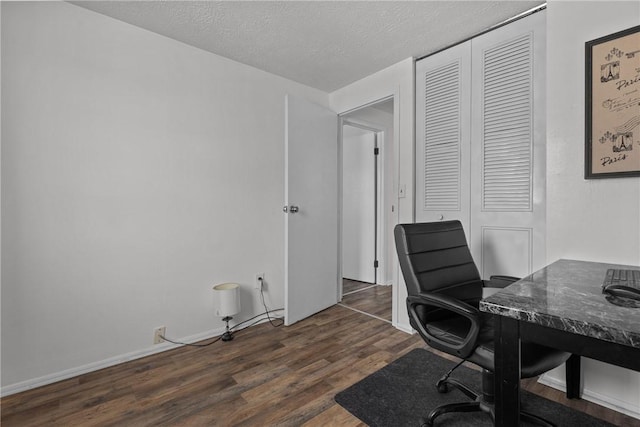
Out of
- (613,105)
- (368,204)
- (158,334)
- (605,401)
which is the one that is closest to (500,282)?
(605,401)

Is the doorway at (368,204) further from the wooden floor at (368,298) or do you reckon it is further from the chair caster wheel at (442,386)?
the chair caster wheel at (442,386)

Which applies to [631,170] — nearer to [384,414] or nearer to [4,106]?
[384,414]

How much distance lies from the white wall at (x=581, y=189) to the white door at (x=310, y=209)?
1.86 m

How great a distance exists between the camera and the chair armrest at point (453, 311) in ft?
3.81

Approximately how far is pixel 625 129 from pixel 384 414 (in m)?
1.94

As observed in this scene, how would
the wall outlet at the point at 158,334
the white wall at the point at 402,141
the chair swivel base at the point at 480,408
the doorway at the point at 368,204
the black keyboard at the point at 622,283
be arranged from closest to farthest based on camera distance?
the black keyboard at the point at 622,283 < the chair swivel base at the point at 480,408 < the wall outlet at the point at 158,334 < the white wall at the point at 402,141 < the doorway at the point at 368,204

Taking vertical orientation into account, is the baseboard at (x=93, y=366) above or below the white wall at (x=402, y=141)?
below

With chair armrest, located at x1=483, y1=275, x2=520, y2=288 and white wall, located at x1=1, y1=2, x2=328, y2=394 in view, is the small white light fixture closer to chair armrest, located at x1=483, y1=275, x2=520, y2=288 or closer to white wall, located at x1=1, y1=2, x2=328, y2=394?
white wall, located at x1=1, y1=2, x2=328, y2=394

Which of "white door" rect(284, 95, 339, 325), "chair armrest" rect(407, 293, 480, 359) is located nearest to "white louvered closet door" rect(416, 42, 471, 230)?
"white door" rect(284, 95, 339, 325)

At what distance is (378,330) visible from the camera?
2.58m

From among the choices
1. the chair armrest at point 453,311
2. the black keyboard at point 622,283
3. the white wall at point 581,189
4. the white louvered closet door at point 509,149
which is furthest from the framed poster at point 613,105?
the chair armrest at point 453,311

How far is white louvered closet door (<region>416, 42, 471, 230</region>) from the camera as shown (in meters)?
2.30

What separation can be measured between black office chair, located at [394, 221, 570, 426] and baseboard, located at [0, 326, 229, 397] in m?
1.85

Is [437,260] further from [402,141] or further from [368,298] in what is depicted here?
[368,298]
